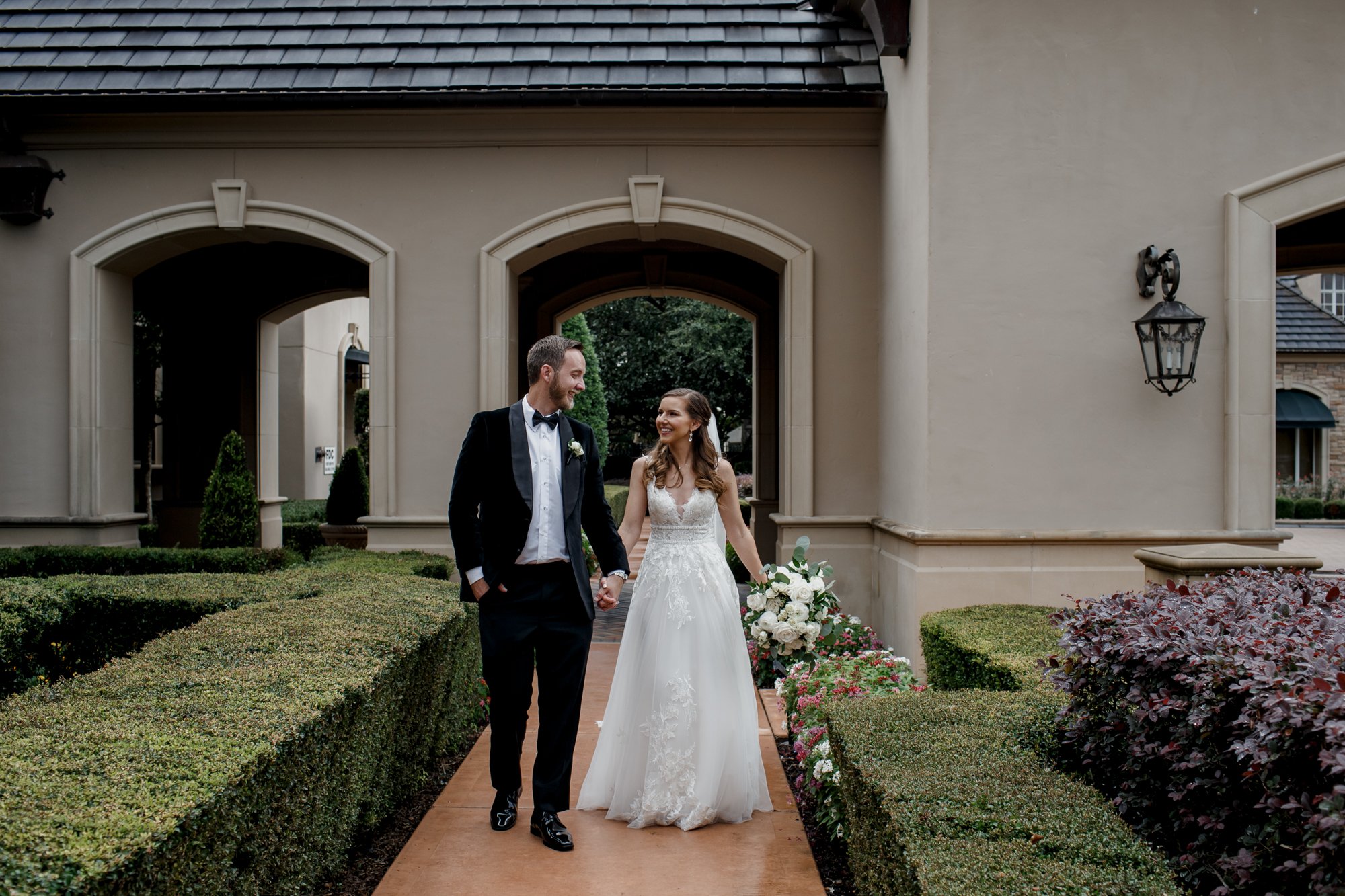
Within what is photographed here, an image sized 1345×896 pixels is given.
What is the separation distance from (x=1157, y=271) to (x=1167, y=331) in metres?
0.44

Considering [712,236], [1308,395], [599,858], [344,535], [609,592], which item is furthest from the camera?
[1308,395]

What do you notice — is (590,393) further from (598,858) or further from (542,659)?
(598,858)

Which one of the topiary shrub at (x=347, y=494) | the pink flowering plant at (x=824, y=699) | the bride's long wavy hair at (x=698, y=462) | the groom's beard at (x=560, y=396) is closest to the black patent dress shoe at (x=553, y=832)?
the pink flowering plant at (x=824, y=699)

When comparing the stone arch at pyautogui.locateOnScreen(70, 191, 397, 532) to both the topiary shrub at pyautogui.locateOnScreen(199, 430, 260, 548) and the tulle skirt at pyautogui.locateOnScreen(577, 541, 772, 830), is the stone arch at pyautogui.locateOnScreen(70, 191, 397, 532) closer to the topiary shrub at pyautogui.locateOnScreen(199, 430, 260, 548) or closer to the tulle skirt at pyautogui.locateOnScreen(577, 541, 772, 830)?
the topiary shrub at pyautogui.locateOnScreen(199, 430, 260, 548)

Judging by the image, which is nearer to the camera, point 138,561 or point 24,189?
point 138,561

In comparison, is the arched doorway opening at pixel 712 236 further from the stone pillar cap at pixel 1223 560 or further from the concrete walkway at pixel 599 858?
the concrete walkway at pixel 599 858

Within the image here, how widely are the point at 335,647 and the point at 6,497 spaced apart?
645 cm

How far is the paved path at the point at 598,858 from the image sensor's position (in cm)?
392

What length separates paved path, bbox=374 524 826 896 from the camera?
3.92 meters

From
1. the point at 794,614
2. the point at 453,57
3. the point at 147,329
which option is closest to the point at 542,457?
the point at 794,614

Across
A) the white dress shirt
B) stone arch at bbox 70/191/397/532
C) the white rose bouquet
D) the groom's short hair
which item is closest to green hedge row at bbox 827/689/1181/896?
the white dress shirt

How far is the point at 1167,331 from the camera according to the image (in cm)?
670

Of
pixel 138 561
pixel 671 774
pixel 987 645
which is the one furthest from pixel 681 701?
pixel 138 561

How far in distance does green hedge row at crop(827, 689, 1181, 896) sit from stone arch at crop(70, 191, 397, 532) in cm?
587
